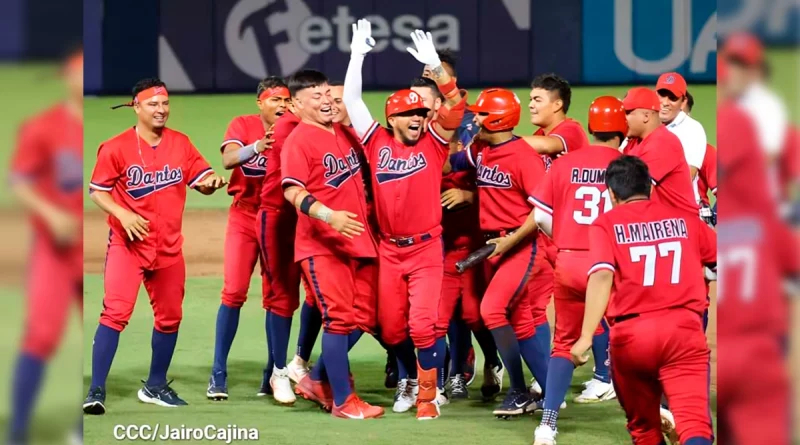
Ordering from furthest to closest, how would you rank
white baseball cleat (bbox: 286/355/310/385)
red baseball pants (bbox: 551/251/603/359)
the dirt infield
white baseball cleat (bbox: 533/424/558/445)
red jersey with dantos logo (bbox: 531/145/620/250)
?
the dirt infield
white baseball cleat (bbox: 286/355/310/385)
red jersey with dantos logo (bbox: 531/145/620/250)
red baseball pants (bbox: 551/251/603/359)
white baseball cleat (bbox: 533/424/558/445)

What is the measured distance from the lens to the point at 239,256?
566 cm

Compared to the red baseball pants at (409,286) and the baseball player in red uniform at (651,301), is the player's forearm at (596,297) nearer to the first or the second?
the baseball player in red uniform at (651,301)

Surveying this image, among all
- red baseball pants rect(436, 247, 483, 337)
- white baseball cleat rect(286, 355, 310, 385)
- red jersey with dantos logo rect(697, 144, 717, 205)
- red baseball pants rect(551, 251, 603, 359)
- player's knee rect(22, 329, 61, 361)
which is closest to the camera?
player's knee rect(22, 329, 61, 361)

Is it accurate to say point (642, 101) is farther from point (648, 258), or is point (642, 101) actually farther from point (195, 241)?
point (195, 241)

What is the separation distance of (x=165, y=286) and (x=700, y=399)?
286cm

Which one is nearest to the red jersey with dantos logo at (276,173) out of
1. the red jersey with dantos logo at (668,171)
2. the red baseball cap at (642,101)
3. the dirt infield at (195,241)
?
the red baseball cap at (642,101)

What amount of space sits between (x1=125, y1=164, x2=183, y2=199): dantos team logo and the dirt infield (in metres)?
3.61

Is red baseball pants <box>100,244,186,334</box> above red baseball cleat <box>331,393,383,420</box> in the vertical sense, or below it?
above

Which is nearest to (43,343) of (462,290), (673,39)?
(462,290)

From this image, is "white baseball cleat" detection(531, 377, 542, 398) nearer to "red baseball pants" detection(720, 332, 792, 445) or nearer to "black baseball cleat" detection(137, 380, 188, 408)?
"black baseball cleat" detection(137, 380, 188, 408)

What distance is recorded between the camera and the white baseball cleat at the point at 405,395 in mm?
5207

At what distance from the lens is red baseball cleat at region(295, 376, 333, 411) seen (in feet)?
17.4

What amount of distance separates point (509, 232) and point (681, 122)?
51.8 inches

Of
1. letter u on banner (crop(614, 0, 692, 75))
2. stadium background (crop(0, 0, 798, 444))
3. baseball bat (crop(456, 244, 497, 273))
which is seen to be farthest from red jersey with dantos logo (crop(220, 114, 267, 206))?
letter u on banner (crop(614, 0, 692, 75))
